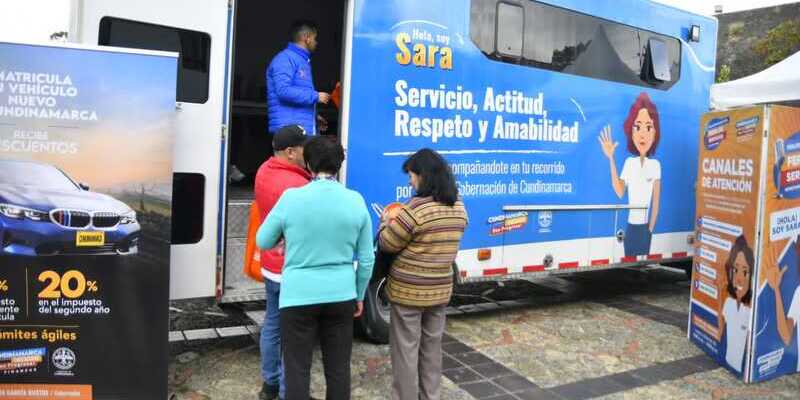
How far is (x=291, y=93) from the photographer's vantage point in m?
4.50

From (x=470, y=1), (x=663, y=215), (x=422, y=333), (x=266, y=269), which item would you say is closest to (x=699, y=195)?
(x=663, y=215)

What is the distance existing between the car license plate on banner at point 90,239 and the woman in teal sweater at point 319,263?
922 mm

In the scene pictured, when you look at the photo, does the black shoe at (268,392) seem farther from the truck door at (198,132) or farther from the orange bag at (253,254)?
the truck door at (198,132)

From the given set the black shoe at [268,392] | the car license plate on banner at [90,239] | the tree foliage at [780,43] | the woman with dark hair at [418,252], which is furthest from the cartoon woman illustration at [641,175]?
the tree foliage at [780,43]

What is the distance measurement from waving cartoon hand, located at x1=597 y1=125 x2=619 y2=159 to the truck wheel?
2.61 m

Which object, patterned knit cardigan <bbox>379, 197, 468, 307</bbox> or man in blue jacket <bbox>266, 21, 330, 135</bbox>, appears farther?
man in blue jacket <bbox>266, 21, 330, 135</bbox>

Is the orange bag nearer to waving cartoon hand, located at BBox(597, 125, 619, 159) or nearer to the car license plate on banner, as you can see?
the car license plate on banner

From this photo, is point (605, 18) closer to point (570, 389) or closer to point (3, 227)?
point (570, 389)

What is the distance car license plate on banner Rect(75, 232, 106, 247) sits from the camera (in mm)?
3404

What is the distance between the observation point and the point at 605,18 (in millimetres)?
6234

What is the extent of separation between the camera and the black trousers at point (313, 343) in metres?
3.15

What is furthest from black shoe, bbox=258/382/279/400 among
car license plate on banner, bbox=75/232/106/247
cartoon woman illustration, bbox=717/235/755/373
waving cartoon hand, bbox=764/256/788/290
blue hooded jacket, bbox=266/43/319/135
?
waving cartoon hand, bbox=764/256/788/290

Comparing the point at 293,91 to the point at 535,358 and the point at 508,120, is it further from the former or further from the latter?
the point at 535,358

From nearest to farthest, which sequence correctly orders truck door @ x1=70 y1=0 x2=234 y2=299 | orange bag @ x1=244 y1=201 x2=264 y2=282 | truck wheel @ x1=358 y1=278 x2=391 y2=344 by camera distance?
1. orange bag @ x1=244 y1=201 x2=264 y2=282
2. truck door @ x1=70 y1=0 x2=234 y2=299
3. truck wheel @ x1=358 y1=278 x2=391 y2=344
